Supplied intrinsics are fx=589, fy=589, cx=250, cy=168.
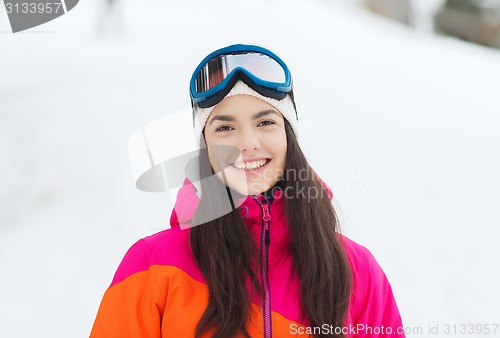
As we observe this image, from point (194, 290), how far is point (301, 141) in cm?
329

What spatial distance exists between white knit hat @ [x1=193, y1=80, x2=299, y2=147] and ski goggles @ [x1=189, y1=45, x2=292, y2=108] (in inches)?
0.5

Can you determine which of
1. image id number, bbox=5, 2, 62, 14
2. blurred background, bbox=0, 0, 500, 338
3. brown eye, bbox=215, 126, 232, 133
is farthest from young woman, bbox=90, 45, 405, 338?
image id number, bbox=5, 2, 62, 14

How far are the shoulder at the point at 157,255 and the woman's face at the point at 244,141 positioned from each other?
9.1 inches

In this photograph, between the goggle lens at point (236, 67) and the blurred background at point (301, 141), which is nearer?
the goggle lens at point (236, 67)

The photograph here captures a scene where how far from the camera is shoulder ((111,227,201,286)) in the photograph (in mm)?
1671

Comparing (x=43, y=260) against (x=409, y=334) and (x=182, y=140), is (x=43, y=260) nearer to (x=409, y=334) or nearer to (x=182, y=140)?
(x=182, y=140)

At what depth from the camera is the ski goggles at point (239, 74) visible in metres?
1.72

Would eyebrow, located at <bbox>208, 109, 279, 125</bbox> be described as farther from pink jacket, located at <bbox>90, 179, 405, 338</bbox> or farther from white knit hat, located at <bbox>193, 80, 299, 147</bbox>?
pink jacket, located at <bbox>90, 179, 405, 338</bbox>

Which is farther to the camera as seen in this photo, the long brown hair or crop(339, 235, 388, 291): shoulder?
crop(339, 235, 388, 291): shoulder

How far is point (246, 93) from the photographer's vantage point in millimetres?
1728

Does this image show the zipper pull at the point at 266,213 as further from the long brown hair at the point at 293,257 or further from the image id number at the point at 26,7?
the image id number at the point at 26,7

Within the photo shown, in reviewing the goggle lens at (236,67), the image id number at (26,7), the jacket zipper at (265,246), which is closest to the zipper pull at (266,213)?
the jacket zipper at (265,246)

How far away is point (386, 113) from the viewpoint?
6094mm

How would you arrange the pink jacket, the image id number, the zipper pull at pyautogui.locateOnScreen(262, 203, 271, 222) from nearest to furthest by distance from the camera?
the pink jacket < the zipper pull at pyautogui.locateOnScreen(262, 203, 271, 222) < the image id number
